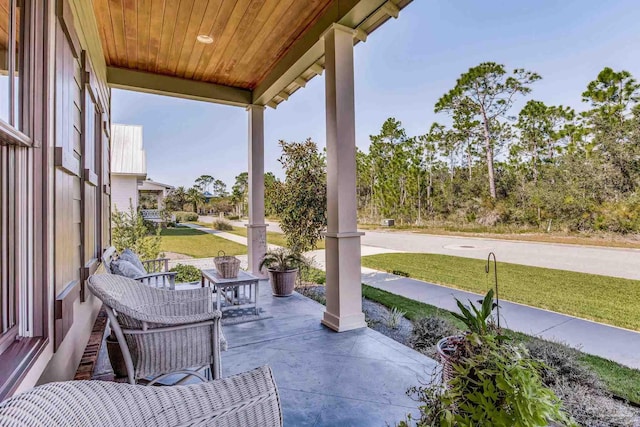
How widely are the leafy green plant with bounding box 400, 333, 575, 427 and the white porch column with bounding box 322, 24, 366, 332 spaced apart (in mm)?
2006

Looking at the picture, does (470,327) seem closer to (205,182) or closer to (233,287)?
(233,287)

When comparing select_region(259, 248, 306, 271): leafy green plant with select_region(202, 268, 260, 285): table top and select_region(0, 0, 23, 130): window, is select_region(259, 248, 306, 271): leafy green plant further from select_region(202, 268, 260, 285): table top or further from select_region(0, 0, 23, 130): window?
select_region(0, 0, 23, 130): window

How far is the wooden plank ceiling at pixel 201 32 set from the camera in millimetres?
3285

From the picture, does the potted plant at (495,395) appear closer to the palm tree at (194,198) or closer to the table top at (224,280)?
the table top at (224,280)

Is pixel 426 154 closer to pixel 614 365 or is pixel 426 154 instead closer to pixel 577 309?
pixel 577 309

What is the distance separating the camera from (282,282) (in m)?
4.76

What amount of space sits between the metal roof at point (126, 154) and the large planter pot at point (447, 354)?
9506mm

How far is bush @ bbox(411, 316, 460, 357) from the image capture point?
3.12 metres

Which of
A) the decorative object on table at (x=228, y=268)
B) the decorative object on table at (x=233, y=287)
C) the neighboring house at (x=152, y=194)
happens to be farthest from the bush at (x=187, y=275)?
the neighboring house at (x=152, y=194)

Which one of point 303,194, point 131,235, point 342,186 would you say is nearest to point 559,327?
point 342,186

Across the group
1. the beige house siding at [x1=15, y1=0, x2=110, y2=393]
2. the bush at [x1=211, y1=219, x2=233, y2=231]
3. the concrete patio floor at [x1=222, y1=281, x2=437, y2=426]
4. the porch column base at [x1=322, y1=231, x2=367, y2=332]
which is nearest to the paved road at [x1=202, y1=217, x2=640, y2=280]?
the porch column base at [x1=322, y1=231, x2=367, y2=332]

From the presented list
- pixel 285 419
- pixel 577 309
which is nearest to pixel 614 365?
pixel 577 309

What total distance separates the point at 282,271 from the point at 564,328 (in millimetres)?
3371

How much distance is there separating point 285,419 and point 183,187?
26837 millimetres
